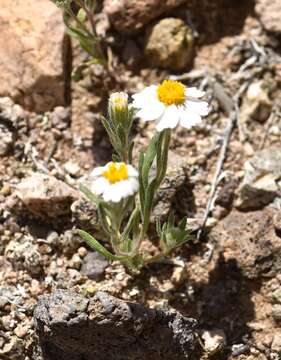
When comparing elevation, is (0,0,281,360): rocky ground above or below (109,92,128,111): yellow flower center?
below

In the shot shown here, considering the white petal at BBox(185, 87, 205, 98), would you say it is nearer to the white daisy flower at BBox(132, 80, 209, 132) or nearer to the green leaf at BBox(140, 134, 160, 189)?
the white daisy flower at BBox(132, 80, 209, 132)

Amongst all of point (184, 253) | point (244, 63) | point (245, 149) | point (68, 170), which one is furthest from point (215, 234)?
point (244, 63)

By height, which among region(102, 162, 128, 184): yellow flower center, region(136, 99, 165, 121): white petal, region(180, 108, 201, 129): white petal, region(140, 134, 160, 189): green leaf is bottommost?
region(140, 134, 160, 189): green leaf

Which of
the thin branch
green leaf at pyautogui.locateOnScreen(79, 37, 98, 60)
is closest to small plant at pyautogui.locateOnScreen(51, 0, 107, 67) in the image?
green leaf at pyautogui.locateOnScreen(79, 37, 98, 60)

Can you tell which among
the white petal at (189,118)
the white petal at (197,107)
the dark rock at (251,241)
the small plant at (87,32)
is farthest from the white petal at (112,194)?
the small plant at (87,32)

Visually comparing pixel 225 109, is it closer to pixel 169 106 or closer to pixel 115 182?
pixel 169 106

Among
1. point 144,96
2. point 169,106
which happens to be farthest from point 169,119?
point 144,96

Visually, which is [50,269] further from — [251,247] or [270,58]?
[270,58]
